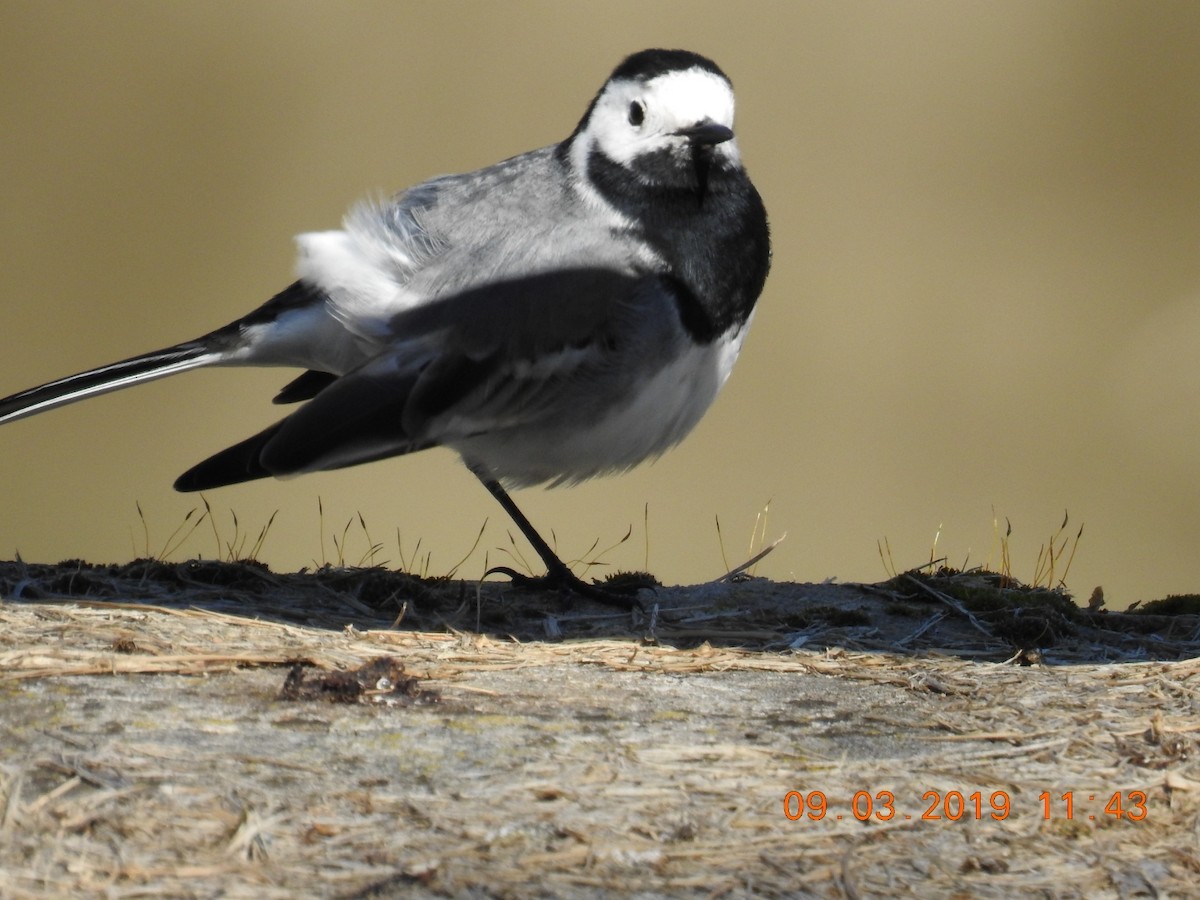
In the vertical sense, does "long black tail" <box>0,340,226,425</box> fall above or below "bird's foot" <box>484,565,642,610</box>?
above

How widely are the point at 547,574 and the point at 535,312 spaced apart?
1.09 m

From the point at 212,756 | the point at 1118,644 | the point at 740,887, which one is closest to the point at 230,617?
the point at 212,756

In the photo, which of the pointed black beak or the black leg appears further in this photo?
the black leg

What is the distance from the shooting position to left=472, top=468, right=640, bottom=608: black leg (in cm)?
447

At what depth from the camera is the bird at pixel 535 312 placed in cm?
411

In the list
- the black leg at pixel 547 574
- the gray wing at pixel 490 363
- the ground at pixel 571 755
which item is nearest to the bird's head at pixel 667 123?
the gray wing at pixel 490 363

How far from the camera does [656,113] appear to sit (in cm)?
432

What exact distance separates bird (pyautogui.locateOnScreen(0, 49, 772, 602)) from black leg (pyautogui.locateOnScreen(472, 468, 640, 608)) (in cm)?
2

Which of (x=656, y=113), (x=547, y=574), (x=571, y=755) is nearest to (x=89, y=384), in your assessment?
(x=547, y=574)

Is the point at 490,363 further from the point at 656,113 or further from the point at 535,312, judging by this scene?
the point at 656,113
